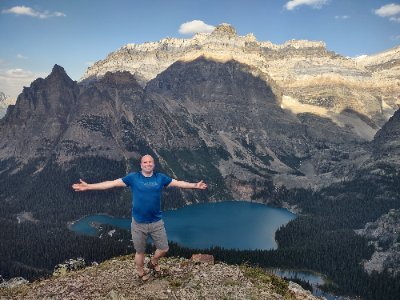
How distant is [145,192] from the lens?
90.0 ft

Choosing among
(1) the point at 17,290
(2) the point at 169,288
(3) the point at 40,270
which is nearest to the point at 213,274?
(2) the point at 169,288

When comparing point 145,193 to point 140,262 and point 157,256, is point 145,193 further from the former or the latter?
point 140,262

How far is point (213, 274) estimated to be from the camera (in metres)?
33.2

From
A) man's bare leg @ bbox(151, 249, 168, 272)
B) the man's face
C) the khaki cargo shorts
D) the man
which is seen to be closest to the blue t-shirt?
the man

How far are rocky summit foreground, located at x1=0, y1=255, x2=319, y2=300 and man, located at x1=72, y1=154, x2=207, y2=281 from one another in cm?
297

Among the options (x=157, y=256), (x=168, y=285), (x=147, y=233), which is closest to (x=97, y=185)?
(x=147, y=233)

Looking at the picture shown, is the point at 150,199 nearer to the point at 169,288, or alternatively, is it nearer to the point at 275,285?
the point at 169,288

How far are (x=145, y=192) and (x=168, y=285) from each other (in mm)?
7144

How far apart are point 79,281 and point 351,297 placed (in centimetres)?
17161

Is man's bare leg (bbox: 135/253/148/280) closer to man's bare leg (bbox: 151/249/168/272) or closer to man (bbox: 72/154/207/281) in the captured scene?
man (bbox: 72/154/207/281)

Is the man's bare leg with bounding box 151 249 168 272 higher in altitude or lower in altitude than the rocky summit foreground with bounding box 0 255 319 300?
higher

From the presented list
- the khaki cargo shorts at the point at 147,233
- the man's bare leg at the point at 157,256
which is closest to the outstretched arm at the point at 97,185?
the khaki cargo shorts at the point at 147,233

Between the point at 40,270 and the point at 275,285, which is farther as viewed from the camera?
the point at 40,270

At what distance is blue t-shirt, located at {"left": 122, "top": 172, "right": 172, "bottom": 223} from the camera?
2744cm
